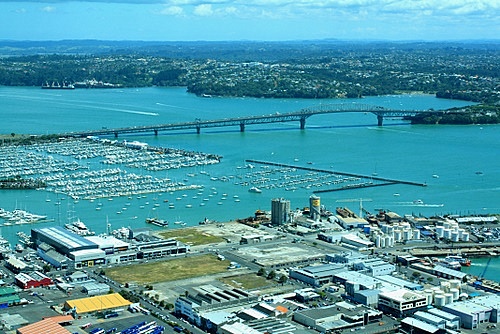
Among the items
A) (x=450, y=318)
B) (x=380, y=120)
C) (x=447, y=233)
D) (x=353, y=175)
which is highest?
(x=450, y=318)

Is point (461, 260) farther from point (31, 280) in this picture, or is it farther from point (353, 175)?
point (353, 175)

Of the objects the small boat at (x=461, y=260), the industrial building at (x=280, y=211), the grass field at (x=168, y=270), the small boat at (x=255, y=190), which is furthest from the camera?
the small boat at (x=255, y=190)

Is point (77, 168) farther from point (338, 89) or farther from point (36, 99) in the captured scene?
point (338, 89)

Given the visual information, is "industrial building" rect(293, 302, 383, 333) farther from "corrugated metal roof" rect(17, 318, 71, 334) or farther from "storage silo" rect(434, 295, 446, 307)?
"corrugated metal roof" rect(17, 318, 71, 334)

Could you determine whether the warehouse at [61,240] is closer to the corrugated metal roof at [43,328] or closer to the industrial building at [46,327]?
the industrial building at [46,327]

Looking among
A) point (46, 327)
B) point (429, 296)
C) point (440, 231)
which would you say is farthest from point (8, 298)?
point (440, 231)

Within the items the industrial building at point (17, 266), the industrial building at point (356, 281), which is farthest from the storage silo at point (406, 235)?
the industrial building at point (17, 266)
